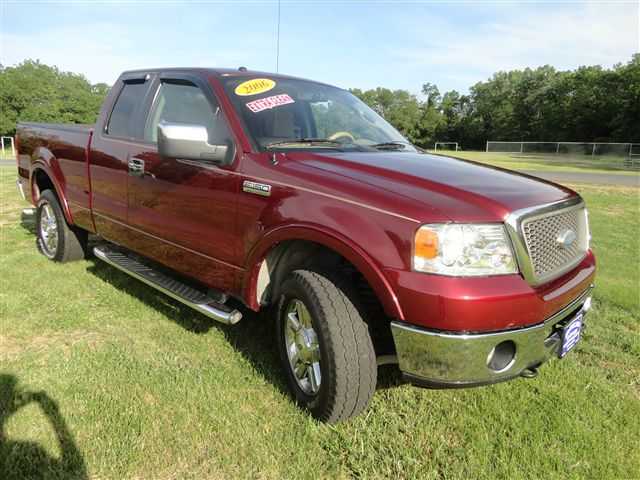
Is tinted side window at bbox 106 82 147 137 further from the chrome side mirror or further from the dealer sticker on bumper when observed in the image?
the dealer sticker on bumper

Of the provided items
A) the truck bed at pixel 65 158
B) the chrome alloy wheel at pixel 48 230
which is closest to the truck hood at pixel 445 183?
the truck bed at pixel 65 158

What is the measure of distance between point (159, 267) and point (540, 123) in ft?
216

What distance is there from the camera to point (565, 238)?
2.44 meters

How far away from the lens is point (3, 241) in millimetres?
6066

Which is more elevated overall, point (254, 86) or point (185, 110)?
point (254, 86)

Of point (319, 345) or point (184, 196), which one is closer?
point (319, 345)

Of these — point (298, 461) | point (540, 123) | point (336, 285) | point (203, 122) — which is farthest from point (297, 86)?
point (540, 123)

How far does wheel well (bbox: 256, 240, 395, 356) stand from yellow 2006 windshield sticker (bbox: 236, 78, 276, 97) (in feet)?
3.61

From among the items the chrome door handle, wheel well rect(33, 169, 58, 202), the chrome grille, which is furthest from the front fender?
wheel well rect(33, 169, 58, 202)

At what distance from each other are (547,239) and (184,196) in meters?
2.19

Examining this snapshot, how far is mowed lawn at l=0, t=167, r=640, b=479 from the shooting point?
2.25 meters

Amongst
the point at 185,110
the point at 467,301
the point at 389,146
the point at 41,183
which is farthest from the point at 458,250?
the point at 41,183

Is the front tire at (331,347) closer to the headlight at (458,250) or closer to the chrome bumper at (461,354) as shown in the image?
the chrome bumper at (461,354)

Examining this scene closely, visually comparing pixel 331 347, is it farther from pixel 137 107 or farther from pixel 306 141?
pixel 137 107
